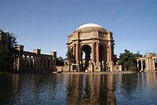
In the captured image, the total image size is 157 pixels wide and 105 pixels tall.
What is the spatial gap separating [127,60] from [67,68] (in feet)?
103

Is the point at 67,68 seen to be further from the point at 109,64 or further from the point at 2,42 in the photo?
the point at 2,42

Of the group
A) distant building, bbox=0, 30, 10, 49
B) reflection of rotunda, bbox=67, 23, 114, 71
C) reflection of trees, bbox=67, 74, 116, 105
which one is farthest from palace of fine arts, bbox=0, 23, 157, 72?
reflection of trees, bbox=67, 74, 116, 105

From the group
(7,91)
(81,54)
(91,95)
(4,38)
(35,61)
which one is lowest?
(91,95)

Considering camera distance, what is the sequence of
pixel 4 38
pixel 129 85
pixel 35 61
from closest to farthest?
pixel 129 85 < pixel 4 38 < pixel 35 61

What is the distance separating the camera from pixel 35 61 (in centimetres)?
9825

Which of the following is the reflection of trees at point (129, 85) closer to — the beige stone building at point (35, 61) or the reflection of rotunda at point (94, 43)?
the reflection of rotunda at point (94, 43)

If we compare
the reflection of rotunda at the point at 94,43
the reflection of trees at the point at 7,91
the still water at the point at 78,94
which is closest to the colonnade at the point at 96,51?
the reflection of rotunda at the point at 94,43

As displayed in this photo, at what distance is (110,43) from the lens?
10031 centimetres

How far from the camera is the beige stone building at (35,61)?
8792 cm

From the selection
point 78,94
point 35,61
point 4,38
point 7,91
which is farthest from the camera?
point 35,61

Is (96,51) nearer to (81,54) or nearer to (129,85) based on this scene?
(81,54)

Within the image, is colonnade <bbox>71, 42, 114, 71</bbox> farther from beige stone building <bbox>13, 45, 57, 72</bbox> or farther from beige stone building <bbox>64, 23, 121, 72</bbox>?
beige stone building <bbox>13, 45, 57, 72</bbox>

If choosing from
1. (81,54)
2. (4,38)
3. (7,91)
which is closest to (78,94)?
(7,91)

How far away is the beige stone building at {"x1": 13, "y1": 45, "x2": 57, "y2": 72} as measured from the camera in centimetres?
8792
